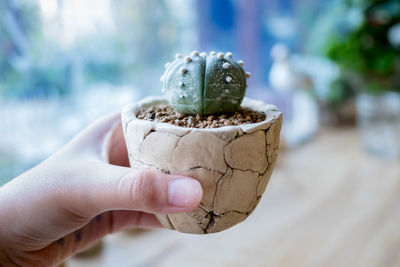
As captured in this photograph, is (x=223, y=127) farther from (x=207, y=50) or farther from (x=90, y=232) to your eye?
(x=207, y=50)

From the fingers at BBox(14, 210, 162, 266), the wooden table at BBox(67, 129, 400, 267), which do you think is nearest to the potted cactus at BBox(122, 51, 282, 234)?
the fingers at BBox(14, 210, 162, 266)

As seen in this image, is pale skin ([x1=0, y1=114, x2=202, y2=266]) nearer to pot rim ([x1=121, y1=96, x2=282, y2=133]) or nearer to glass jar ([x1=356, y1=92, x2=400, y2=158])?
pot rim ([x1=121, y1=96, x2=282, y2=133])

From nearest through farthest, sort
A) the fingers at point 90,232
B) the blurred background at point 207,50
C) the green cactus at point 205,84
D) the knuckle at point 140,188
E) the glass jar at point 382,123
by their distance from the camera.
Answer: the knuckle at point 140,188, the green cactus at point 205,84, the fingers at point 90,232, the blurred background at point 207,50, the glass jar at point 382,123

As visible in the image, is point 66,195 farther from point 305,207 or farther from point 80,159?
point 305,207

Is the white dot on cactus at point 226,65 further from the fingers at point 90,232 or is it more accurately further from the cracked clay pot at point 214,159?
the fingers at point 90,232

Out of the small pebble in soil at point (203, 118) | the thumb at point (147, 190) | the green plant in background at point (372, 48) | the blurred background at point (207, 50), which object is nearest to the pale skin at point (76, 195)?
the thumb at point (147, 190)

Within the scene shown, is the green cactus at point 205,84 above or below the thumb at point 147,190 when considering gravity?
above

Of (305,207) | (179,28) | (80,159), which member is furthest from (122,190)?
(179,28)
